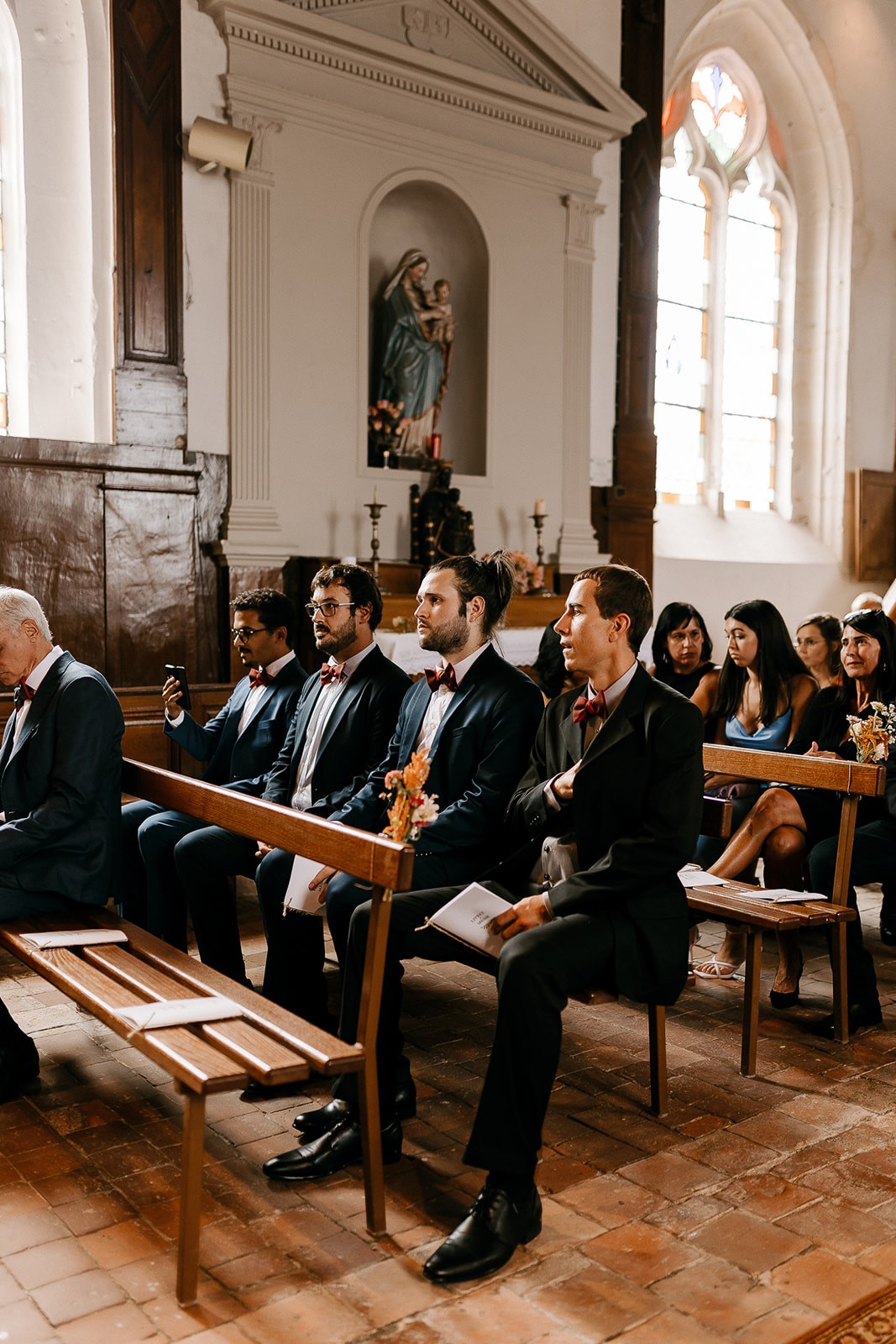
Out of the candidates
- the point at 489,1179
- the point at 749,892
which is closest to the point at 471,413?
the point at 749,892

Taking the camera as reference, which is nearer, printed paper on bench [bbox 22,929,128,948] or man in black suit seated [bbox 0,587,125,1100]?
printed paper on bench [bbox 22,929,128,948]

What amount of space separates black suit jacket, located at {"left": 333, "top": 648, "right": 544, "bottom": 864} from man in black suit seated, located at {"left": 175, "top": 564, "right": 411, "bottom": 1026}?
428mm

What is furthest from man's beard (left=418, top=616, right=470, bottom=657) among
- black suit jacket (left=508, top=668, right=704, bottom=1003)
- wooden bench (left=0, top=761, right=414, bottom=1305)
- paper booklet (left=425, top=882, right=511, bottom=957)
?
paper booklet (left=425, top=882, right=511, bottom=957)

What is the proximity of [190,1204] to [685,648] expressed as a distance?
13.5ft

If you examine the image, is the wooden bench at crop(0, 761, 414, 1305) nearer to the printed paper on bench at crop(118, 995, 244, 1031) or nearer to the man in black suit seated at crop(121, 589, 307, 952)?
the printed paper on bench at crop(118, 995, 244, 1031)

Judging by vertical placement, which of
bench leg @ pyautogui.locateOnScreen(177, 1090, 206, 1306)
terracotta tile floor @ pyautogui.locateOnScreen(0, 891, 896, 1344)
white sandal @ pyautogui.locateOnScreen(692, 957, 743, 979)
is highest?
bench leg @ pyautogui.locateOnScreen(177, 1090, 206, 1306)

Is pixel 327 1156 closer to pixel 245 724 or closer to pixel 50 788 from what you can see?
pixel 50 788

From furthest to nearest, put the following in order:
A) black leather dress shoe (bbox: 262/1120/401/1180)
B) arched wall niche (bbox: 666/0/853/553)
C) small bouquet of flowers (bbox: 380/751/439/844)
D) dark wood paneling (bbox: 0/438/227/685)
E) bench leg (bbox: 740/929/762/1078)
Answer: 1. arched wall niche (bbox: 666/0/853/553)
2. dark wood paneling (bbox: 0/438/227/685)
3. bench leg (bbox: 740/929/762/1078)
4. black leather dress shoe (bbox: 262/1120/401/1180)
5. small bouquet of flowers (bbox: 380/751/439/844)

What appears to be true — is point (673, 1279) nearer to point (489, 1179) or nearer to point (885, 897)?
point (489, 1179)

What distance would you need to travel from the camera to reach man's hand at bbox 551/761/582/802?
3.35 meters

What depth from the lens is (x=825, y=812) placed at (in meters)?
4.85

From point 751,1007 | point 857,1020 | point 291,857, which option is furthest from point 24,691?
point 857,1020

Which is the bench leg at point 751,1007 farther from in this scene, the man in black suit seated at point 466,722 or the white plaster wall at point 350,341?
the white plaster wall at point 350,341

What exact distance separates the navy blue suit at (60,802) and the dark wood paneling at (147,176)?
4.58 metres
